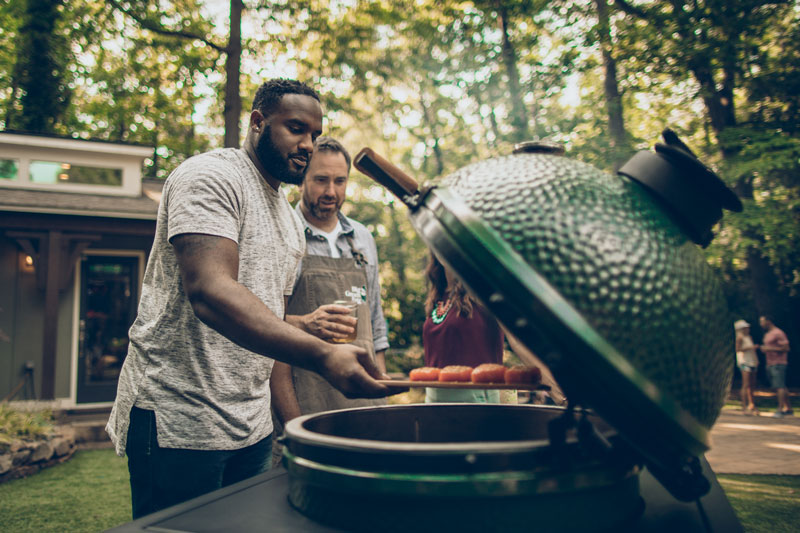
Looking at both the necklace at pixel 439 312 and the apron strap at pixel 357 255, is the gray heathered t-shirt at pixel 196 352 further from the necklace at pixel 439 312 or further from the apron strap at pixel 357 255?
the necklace at pixel 439 312

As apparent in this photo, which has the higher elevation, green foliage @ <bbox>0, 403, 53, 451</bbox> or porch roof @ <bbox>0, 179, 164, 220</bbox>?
porch roof @ <bbox>0, 179, 164, 220</bbox>

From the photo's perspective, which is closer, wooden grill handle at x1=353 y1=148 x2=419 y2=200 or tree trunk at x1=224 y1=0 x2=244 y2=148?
wooden grill handle at x1=353 y1=148 x2=419 y2=200

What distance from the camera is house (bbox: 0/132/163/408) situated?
35.7ft

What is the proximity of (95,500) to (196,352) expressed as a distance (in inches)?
203

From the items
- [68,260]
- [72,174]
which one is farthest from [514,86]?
[72,174]

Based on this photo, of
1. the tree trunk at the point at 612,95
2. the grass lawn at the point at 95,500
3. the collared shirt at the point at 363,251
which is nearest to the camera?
the collared shirt at the point at 363,251

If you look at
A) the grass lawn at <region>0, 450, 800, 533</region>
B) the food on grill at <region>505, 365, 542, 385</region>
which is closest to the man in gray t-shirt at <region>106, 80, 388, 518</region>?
the food on grill at <region>505, 365, 542, 385</region>

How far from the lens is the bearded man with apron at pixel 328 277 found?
8.57 feet

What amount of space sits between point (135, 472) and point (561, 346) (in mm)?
1395

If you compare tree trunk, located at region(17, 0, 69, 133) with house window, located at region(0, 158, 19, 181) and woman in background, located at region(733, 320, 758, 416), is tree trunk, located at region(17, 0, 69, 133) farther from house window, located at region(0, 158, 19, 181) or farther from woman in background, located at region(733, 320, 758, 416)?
woman in background, located at region(733, 320, 758, 416)

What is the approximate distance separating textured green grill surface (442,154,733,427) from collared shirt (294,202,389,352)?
207 cm

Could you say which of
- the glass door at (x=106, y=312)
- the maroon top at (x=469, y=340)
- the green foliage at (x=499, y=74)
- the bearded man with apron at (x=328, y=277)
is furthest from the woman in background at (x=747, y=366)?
the glass door at (x=106, y=312)

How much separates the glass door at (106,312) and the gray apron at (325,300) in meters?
10.8

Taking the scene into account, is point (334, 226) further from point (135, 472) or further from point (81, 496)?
point (81, 496)
